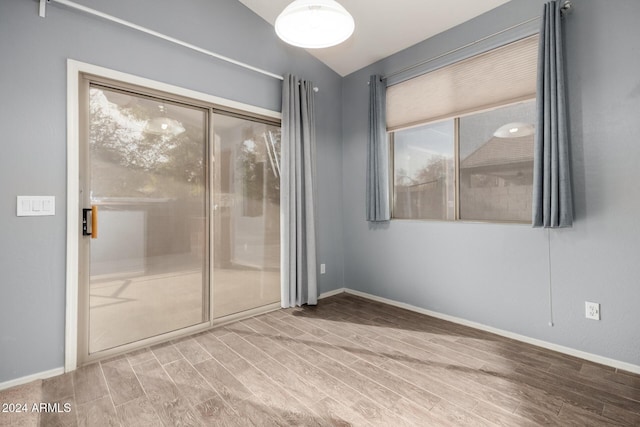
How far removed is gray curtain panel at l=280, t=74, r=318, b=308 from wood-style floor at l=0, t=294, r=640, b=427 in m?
0.77

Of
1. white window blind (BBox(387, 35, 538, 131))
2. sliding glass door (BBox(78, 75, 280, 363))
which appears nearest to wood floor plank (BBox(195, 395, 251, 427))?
sliding glass door (BBox(78, 75, 280, 363))

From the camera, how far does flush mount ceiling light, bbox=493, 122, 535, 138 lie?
256 cm

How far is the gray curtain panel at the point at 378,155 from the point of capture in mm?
3465

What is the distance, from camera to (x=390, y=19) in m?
2.98

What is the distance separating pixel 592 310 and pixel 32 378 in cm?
377

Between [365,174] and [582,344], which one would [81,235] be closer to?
[365,174]

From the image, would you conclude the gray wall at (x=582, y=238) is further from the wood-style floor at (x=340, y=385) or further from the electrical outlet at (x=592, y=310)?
the wood-style floor at (x=340, y=385)

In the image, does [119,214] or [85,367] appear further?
[119,214]

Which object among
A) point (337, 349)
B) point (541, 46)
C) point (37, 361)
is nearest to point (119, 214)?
point (37, 361)

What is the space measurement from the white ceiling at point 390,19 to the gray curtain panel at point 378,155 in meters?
0.33

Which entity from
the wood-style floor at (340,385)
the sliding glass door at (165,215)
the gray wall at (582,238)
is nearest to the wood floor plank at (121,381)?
the wood-style floor at (340,385)

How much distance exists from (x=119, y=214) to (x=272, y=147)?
1.56 m

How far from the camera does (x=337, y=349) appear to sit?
2438mm

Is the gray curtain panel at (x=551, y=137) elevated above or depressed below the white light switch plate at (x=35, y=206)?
above
